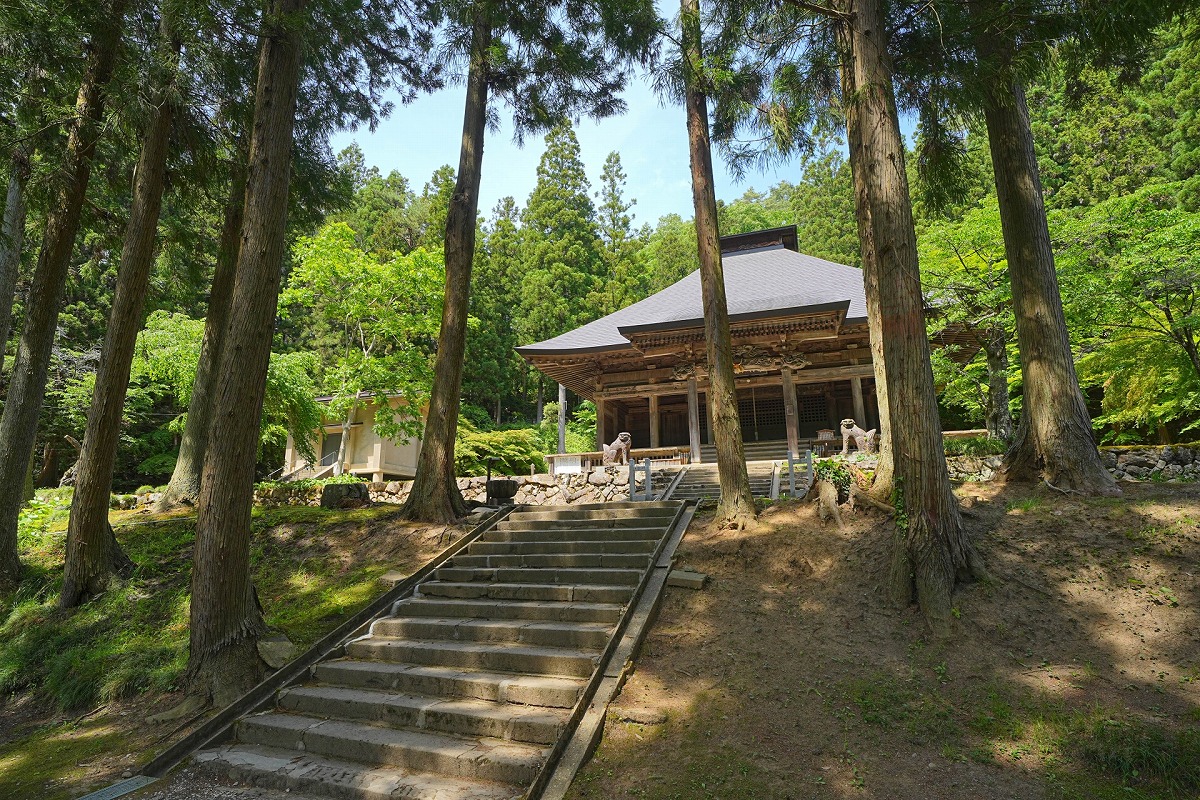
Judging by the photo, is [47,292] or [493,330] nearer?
[47,292]

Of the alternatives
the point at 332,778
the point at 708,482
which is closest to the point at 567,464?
the point at 708,482

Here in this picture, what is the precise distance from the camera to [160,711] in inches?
189

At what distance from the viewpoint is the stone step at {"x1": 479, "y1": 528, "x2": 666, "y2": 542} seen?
256 inches

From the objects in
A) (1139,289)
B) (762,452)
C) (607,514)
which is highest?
(1139,289)

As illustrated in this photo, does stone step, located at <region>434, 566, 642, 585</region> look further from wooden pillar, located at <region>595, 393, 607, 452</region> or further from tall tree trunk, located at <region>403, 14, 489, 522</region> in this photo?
wooden pillar, located at <region>595, 393, 607, 452</region>

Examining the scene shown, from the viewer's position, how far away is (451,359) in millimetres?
8094

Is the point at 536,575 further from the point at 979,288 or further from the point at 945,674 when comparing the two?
the point at 979,288

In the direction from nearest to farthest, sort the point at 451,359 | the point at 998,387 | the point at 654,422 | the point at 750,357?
the point at 451,359 → the point at 998,387 → the point at 750,357 → the point at 654,422

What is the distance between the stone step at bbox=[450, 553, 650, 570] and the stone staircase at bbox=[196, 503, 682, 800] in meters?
0.01

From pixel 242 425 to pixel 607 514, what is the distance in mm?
4065

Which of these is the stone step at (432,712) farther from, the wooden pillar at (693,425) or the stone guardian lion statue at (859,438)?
the wooden pillar at (693,425)

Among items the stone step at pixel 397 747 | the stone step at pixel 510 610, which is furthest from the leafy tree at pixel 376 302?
the stone step at pixel 397 747

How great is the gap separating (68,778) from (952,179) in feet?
31.4

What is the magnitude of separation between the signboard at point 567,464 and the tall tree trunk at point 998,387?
25.8 feet
